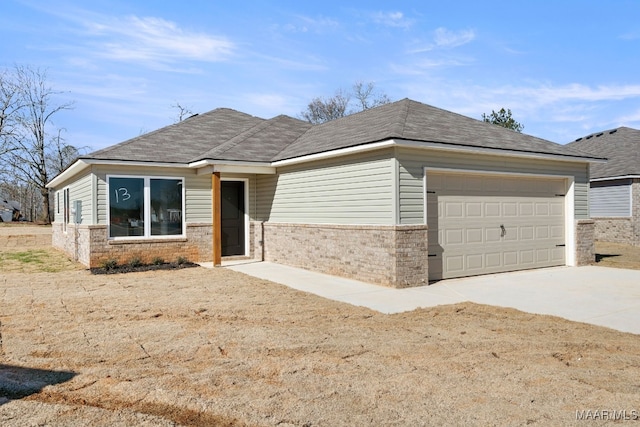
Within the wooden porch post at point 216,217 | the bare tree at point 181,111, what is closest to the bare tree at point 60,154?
the bare tree at point 181,111

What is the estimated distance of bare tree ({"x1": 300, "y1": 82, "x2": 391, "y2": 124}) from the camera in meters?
42.5

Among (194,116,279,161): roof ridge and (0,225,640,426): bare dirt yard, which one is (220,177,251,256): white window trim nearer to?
(194,116,279,161): roof ridge

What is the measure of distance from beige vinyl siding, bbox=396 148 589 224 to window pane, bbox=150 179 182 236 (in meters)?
6.91

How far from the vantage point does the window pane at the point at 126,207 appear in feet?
40.9

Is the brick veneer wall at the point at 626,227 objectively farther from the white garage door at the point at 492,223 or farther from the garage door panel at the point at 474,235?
the garage door panel at the point at 474,235

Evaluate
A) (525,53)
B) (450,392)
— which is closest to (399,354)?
(450,392)

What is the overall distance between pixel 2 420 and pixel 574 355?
524 centimetres

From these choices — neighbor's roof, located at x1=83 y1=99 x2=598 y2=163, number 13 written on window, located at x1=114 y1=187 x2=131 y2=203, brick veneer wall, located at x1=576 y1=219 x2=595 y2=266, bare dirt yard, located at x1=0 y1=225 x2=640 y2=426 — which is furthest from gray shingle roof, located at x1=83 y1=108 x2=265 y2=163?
brick veneer wall, located at x1=576 y1=219 x2=595 y2=266

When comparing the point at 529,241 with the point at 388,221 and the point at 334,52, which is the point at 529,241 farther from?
the point at 334,52

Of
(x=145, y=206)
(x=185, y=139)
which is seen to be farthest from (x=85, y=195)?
(x=185, y=139)

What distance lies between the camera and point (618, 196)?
66.9 ft

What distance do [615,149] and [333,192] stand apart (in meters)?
18.7

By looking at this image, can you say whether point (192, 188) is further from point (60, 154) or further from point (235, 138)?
point (60, 154)

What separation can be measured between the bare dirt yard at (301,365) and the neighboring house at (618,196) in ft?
53.6
